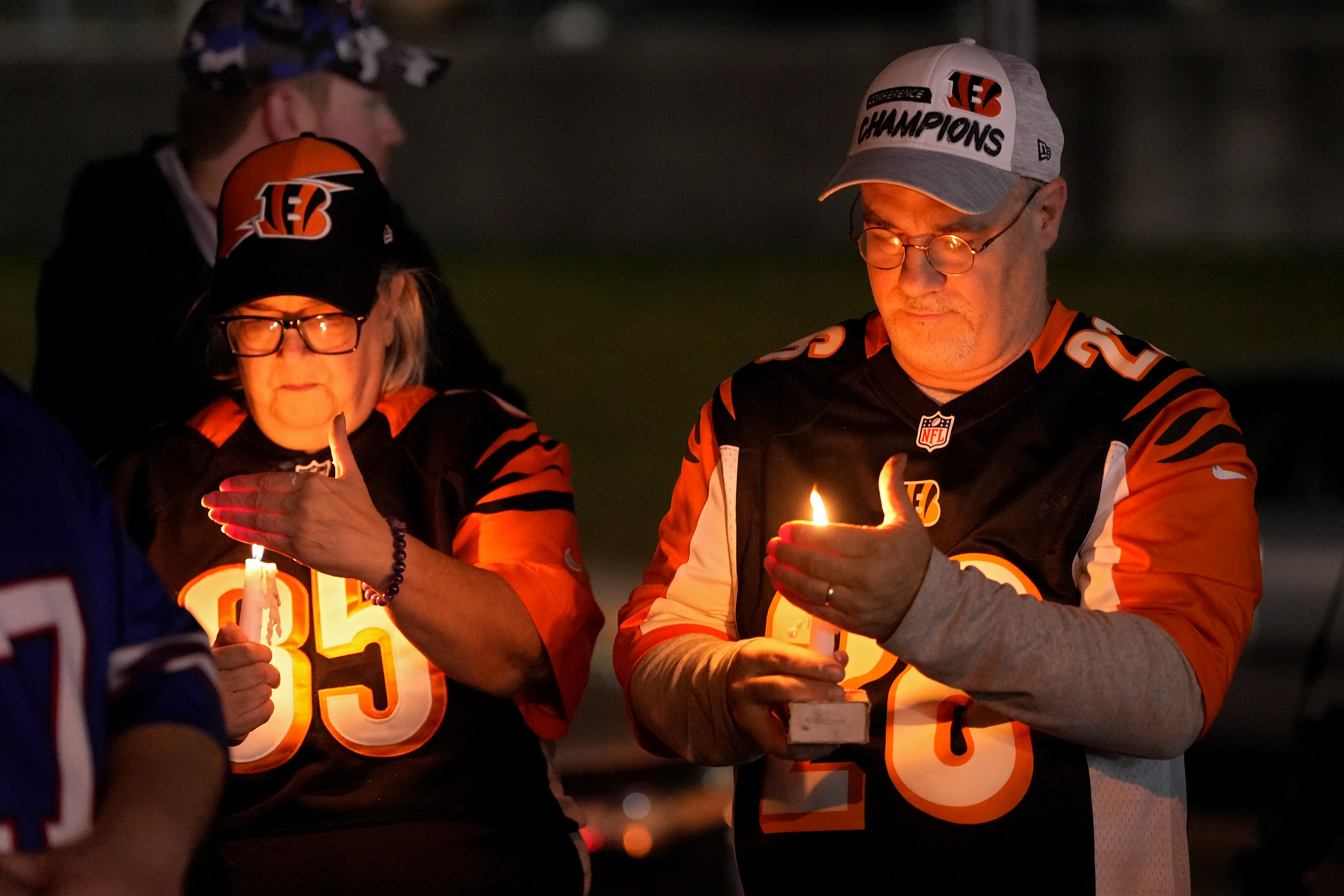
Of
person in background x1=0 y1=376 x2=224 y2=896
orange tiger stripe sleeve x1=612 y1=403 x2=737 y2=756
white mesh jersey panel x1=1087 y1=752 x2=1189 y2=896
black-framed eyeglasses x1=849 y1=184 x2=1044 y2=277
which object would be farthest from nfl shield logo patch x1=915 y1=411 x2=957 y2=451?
person in background x1=0 y1=376 x2=224 y2=896

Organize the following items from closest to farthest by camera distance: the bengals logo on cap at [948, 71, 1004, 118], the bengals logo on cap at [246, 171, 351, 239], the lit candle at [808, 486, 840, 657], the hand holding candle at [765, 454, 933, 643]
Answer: the hand holding candle at [765, 454, 933, 643]
the lit candle at [808, 486, 840, 657]
the bengals logo on cap at [948, 71, 1004, 118]
the bengals logo on cap at [246, 171, 351, 239]

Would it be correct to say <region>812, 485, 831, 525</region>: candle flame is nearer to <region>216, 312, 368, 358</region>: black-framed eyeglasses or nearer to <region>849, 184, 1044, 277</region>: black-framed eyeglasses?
<region>849, 184, 1044, 277</region>: black-framed eyeglasses

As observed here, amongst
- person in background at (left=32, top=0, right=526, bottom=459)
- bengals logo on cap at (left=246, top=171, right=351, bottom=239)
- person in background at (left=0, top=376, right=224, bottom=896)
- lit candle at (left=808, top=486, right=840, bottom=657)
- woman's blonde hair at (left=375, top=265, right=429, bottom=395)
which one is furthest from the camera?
person in background at (left=32, top=0, right=526, bottom=459)

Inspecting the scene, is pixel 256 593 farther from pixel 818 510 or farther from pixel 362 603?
pixel 818 510

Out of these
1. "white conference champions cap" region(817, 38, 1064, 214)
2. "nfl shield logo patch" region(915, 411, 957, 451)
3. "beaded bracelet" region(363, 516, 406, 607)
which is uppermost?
"white conference champions cap" region(817, 38, 1064, 214)

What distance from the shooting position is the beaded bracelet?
8.57ft

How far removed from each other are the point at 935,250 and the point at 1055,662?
74 centimetres

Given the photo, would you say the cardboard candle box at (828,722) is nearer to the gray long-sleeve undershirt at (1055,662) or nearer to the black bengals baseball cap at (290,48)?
the gray long-sleeve undershirt at (1055,662)

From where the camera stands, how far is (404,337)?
10.3 ft

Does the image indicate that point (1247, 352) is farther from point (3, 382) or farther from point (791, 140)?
point (3, 382)

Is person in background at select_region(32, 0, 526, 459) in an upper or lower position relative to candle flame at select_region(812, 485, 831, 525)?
upper

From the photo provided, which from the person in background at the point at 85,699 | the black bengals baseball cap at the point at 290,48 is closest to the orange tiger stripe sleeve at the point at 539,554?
the person in background at the point at 85,699

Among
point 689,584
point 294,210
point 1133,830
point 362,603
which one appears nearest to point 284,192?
point 294,210

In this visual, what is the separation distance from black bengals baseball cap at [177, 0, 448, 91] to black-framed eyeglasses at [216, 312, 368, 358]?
38.1 inches
